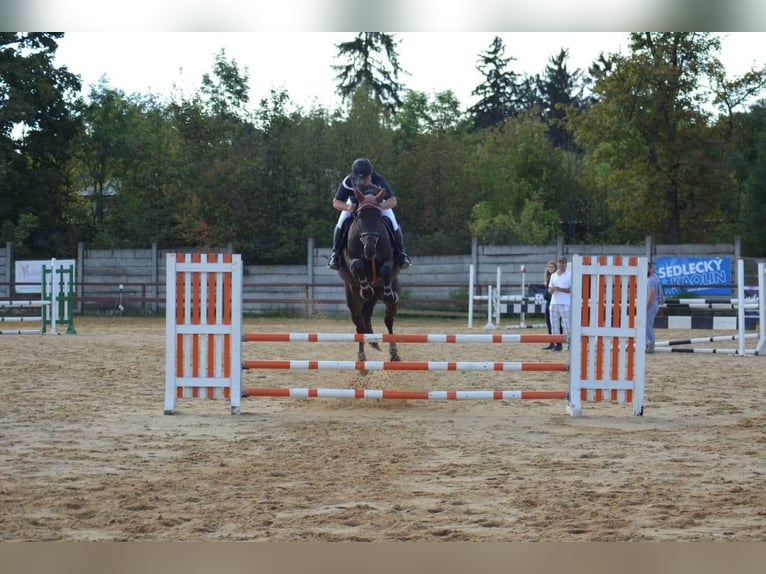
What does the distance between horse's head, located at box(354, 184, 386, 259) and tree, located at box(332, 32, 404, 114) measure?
40.4m

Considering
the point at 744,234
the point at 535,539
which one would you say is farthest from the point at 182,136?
the point at 535,539

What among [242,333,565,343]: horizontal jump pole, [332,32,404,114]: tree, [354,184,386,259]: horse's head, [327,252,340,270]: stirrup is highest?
[332,32,404,114]: tree

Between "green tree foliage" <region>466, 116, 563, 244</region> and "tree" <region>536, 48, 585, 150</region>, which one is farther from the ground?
"tree" <region>536, 48, 585, 150</region>

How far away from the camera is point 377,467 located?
249 inches

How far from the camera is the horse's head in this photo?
1068 cm

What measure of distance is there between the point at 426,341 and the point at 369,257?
74.3 inches

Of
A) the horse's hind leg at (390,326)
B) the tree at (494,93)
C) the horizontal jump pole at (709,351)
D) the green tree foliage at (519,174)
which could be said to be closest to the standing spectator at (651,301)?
the horizontal jump pole at (709,351)

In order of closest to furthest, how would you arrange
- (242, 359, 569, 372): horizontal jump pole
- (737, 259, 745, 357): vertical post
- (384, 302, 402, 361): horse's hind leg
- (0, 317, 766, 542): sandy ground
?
(0, 317, 766, 542): sandy ground, (242, 359, 569, 372): horizontal jump pole, (384, 302, 402, 361): horse's hind leg, (737, 259, 745, 357): vertical post

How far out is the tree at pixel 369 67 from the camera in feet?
167

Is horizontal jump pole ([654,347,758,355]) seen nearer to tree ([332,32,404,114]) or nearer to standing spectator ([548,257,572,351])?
standing spectator ([548,257,572,351])

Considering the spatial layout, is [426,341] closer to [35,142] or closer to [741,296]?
[741,296]

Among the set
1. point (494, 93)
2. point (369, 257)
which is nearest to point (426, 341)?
point (369, 257)

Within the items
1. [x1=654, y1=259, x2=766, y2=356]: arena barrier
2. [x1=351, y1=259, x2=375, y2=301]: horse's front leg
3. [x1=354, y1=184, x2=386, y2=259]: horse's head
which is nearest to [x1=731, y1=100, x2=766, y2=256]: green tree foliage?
[x1=654, y1=259, x2=766, y2=356]: arena barrier

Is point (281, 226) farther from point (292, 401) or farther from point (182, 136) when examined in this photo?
point (292, 401)
